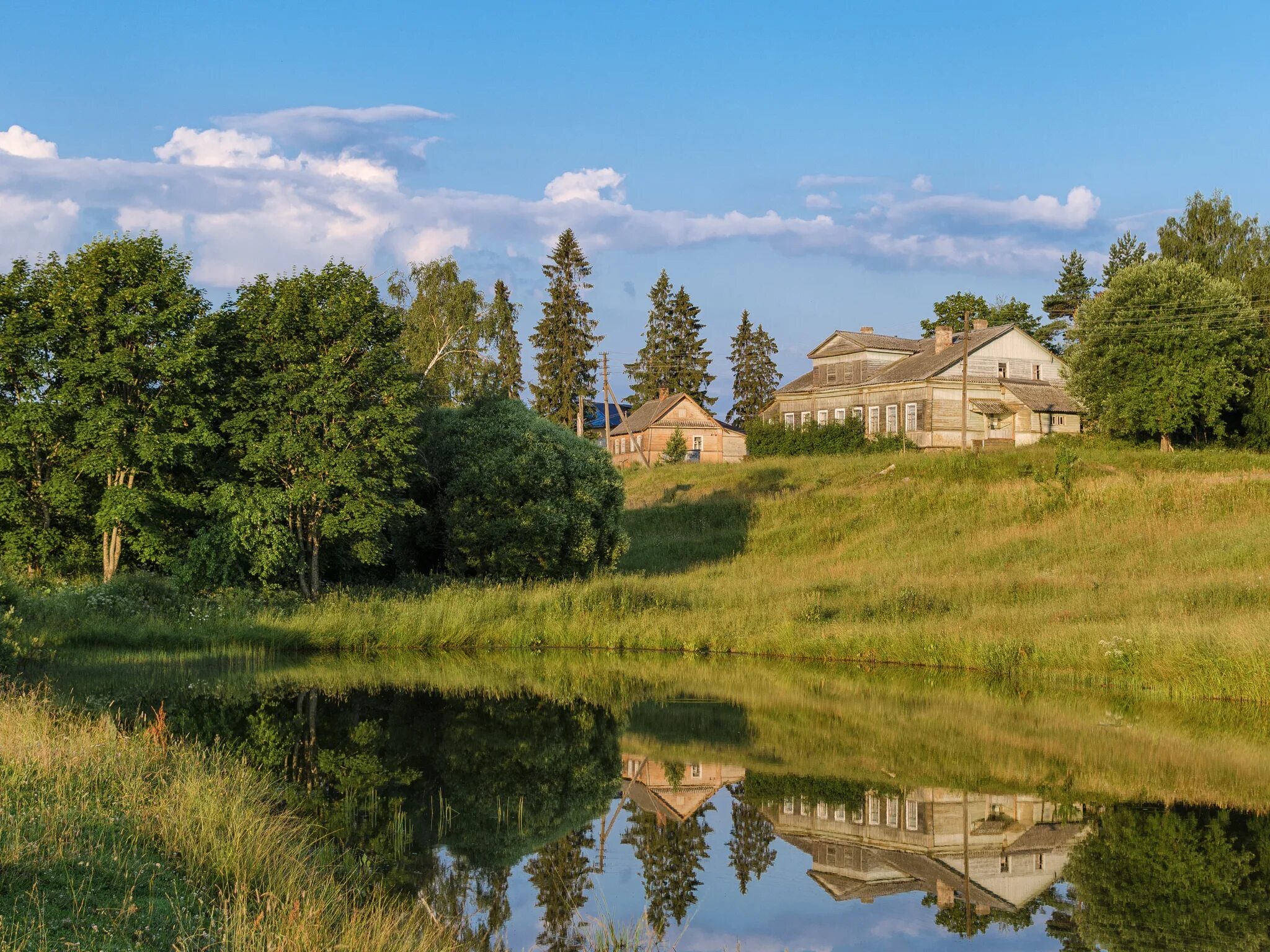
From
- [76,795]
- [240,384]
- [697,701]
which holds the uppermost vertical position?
[240,384]

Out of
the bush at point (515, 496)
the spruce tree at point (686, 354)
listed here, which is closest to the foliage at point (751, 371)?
the spruce tree at point (686, 354)

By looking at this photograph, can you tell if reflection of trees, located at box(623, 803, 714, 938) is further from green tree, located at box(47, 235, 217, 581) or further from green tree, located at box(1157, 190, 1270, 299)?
green tree, located at box(1157, 190, 1270, 299)

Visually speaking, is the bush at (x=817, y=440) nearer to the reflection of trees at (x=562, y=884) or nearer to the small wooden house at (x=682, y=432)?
the small wooden house at (x=682, y=432)

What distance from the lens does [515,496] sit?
36.6 m

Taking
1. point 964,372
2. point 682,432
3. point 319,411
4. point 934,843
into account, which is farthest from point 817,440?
point 934,843

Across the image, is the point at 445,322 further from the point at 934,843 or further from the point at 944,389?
the point at 934,843

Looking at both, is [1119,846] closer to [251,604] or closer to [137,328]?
[251,604]

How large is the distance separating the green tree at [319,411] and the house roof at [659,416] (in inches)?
2145

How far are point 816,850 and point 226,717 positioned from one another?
1070cm

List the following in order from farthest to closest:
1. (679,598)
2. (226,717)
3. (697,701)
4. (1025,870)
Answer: (679,598) → (697,701) → (226,717) → (1025,870)

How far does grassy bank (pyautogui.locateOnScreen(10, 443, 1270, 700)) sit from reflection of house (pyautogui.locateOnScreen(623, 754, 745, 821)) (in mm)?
10607

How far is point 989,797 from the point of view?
1585 cm

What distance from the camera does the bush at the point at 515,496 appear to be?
3631 cm

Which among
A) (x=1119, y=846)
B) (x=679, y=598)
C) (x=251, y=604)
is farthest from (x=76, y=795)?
(x=679, y=598)
